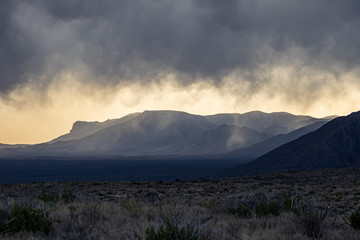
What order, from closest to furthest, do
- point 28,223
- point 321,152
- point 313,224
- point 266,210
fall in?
point 313,224
point 28,223
point 266,210
point 321,152

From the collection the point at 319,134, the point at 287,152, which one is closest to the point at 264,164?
the point at 287,152

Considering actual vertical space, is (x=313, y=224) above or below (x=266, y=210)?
above

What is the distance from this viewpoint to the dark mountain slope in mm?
118250

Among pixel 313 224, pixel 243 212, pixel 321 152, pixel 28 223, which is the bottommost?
pixel 243 212

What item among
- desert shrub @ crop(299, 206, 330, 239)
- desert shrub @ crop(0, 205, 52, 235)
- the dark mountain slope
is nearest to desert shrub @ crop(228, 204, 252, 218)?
desert shrub @ crop(299, 206, 330, 239)

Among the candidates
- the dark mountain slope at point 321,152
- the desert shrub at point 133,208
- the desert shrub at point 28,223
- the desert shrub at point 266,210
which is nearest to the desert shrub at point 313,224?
the desert shrub at point 266,210

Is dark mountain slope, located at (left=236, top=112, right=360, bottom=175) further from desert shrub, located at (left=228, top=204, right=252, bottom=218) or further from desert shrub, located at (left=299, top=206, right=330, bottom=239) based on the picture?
desert shrub, located at (left=299, top=206, right=330, bottom=239)

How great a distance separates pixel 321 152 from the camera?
123625 mm

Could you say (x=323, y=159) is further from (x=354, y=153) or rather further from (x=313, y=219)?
(x=313, y=219)

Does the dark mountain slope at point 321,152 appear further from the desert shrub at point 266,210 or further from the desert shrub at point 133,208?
the desert shrub at point 133,208

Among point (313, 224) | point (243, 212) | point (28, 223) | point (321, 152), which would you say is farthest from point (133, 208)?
point (321, 152)

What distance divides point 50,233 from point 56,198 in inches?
254

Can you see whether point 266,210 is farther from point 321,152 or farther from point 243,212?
point 321,152

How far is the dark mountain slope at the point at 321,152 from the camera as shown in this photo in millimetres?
118250
